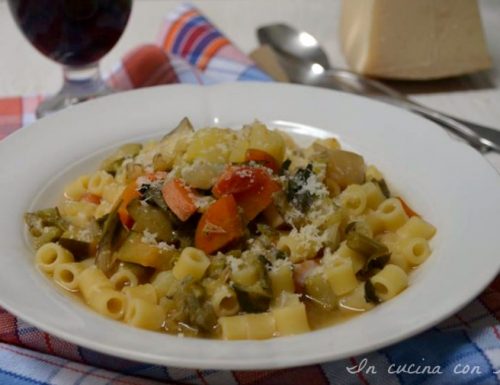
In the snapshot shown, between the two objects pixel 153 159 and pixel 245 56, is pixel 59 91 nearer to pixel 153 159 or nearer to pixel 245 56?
pixel 245 56

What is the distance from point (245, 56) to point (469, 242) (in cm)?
180

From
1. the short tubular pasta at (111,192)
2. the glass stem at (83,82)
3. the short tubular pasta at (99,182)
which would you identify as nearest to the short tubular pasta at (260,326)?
the short tubular pasta at (111,192)

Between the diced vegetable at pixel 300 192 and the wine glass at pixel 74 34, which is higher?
the diced vegetable at pixel 300 192

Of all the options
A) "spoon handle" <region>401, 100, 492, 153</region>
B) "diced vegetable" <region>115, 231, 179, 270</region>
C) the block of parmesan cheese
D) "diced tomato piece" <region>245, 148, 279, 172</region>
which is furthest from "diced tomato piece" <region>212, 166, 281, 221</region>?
the block of parmesan cheese

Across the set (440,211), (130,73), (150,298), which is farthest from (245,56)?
(150,298)

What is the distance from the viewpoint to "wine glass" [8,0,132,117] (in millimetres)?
2811

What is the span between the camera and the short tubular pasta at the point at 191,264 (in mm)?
1866

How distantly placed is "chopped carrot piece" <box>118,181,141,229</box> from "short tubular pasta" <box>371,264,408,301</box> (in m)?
0.70

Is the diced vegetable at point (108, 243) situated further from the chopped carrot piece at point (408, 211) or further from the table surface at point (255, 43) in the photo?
the table surface at point (255, 43)

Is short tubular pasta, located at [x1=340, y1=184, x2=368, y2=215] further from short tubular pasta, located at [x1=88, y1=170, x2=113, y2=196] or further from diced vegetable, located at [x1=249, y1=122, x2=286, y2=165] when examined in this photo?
short tubular pasta, located at [x1=88, y1=170, x2=113, y2=196]

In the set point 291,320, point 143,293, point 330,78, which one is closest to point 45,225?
point 143,293

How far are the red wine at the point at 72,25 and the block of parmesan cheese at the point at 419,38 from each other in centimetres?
108

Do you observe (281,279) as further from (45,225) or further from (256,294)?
(45,225)

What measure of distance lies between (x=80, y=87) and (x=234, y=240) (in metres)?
1.52
